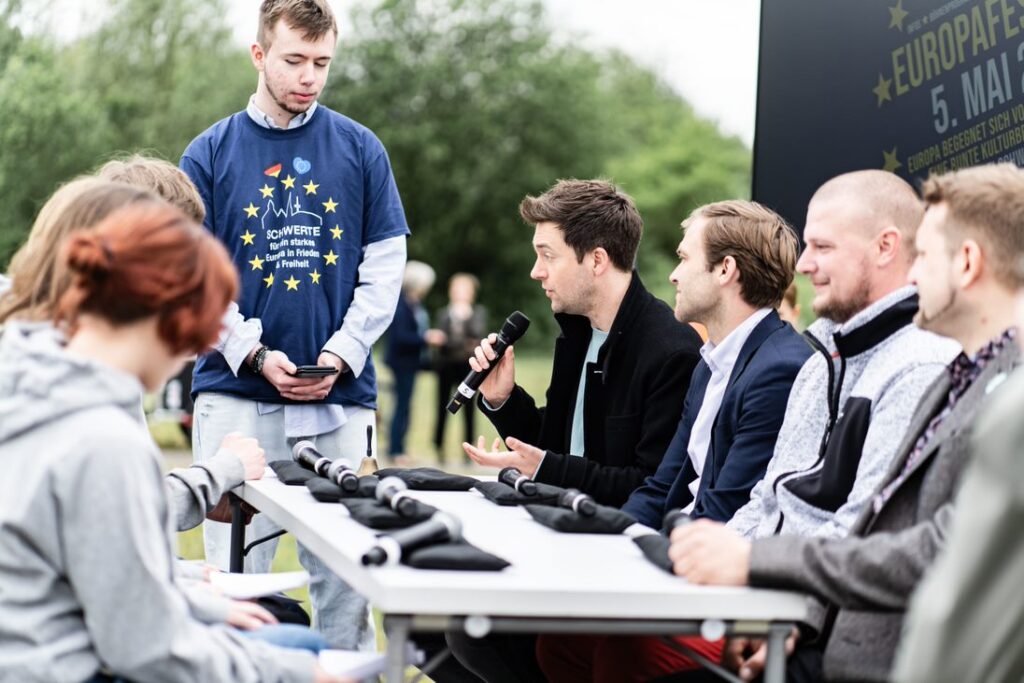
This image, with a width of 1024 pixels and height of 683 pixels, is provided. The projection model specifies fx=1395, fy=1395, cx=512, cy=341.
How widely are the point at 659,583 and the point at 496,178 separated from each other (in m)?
38.3

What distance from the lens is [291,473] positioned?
Answer: 3.61m

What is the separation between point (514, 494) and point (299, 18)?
184 centimetres

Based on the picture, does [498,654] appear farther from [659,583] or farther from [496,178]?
[496,178]

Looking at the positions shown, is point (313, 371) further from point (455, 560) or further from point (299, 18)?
point (455, 560)

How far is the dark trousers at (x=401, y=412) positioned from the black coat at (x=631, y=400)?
9.90m

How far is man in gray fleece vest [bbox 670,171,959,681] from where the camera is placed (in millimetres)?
2871

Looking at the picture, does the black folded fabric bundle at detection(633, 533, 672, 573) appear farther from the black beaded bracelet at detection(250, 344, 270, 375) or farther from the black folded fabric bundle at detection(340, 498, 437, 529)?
the black beaded bracelet at detection(250, 344, 270, 375)

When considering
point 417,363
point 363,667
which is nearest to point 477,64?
point 417,363

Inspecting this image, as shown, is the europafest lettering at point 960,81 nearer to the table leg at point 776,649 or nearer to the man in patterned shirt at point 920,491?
the man in patterned shirt at point 920,491

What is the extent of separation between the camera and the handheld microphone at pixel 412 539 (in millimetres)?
2338

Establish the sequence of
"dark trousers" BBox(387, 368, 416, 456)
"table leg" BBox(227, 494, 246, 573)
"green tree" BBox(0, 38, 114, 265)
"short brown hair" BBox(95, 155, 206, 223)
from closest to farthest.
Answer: "short brown hair" BBox(95, 155, 206, 223), "table leg" BBox(227, 494, 246, 573), "green tree" BBox(0, 38, 114, 265), "dark trousers" BBox(387, 368, 416, 456)

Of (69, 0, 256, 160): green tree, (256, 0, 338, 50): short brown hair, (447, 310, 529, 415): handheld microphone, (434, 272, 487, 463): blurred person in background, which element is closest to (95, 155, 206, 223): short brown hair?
(256, 0, 338, 50): short brown hair

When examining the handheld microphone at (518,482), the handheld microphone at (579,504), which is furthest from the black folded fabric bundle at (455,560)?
the handheld microphone at (518,482)

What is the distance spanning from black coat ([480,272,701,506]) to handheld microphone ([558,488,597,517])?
2.97 feet
